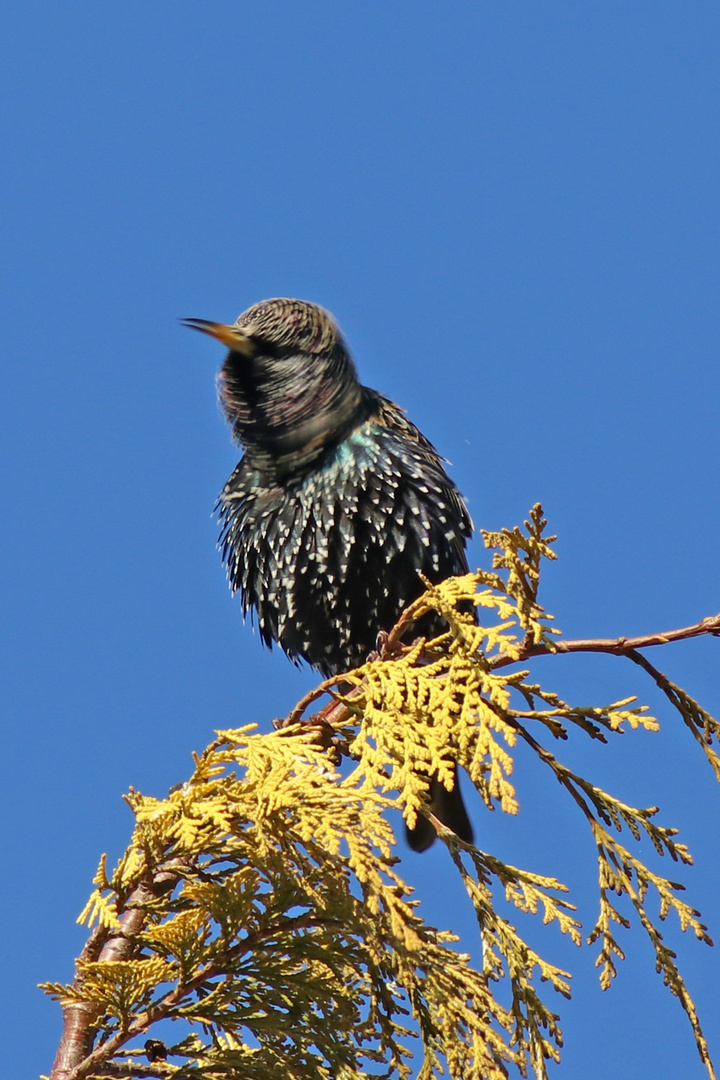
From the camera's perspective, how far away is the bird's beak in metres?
4.98

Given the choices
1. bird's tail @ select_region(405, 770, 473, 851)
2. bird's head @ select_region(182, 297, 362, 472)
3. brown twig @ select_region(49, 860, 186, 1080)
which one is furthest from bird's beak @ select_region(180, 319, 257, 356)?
brown twig @ select_region(49, 860, 186, 1080)

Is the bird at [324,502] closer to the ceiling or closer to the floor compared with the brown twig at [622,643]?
closer to the ceiling

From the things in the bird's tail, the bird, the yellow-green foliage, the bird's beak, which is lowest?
the yellow-green foliage

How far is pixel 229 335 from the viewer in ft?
16.5

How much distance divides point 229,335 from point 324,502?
95cm

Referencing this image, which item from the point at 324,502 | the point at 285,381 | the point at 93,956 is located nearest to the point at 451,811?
the point at 324,502

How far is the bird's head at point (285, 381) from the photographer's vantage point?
4781 millimetres

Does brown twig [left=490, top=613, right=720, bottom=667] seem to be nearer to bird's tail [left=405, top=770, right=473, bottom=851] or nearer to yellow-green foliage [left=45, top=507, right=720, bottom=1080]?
yellow-green foliage [left=45, top=507, right=720, bottom=1080]

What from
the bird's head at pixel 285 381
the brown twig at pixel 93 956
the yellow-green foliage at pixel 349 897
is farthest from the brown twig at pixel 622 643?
the bird's head at pixel 285 381

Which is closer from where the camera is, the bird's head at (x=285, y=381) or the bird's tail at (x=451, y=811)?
the bird's tail at (x=451, y=811)

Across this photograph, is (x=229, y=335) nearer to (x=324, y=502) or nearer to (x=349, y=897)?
(x=324, y=502)

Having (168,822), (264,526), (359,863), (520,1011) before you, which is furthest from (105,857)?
(264,526)

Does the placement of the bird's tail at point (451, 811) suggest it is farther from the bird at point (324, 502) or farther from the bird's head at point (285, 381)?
the bird's head at point (285, 381)

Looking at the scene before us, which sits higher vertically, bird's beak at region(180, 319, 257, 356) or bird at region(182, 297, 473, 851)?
bird's beak at region(180, 319, 257, 356)
